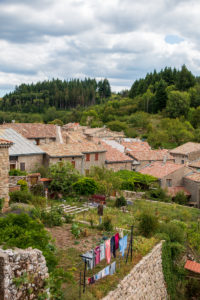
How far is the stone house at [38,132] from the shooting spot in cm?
3816

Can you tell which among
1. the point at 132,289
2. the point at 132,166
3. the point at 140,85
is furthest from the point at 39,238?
the point at 140,85

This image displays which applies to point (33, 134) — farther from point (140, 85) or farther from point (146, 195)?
point (140, 85)

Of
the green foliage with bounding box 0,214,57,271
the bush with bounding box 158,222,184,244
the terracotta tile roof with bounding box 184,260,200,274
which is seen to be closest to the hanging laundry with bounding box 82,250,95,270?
the green foliage with bounding box 0,214,57,271

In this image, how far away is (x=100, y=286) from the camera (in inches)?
360

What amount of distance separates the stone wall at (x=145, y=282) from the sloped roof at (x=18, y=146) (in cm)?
1802

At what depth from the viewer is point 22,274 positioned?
22.0 feet

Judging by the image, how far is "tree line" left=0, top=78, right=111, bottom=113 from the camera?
119875 millimetres

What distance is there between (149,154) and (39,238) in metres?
35.2

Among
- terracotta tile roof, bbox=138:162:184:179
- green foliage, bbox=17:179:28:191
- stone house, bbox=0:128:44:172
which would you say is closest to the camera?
green foliage, bbox=17:179:28:191

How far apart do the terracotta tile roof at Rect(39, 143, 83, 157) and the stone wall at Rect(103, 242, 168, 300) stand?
59.2 ft

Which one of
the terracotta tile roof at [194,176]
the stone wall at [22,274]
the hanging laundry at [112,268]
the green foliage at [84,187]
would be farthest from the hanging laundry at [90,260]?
the terracotta tile roof at [194,176]

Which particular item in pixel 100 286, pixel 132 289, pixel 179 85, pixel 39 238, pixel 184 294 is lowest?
pixel 184 294

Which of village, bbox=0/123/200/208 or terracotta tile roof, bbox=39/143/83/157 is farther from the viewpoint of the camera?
terracotta tile roof, bbox=39/143/83/157

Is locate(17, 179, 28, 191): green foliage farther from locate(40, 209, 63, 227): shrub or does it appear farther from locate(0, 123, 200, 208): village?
locate(40, 209, 63, 227): shrub
